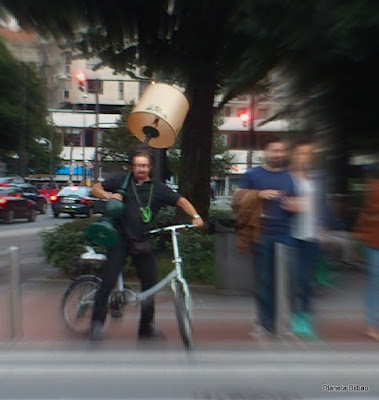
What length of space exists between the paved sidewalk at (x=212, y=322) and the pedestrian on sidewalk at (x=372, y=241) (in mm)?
205

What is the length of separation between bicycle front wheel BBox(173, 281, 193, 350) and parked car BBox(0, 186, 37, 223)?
58.9 ft

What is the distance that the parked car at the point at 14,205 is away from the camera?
878 inches

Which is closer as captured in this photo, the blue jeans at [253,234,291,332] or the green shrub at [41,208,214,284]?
the blue jeans at [253,234,291,332]

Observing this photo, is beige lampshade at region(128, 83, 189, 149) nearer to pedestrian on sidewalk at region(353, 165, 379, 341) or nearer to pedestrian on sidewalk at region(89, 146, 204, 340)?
pedestrian on sidewalk at region(89, 146, 204, 340)

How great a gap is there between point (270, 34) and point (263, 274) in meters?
2.67

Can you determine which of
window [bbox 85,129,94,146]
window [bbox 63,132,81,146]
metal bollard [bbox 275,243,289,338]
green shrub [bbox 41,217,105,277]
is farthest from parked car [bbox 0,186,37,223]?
window [bbox 63,132,81,146]

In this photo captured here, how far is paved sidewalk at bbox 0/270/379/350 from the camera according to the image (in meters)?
5.45

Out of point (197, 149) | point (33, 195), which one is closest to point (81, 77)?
point (33, 195)

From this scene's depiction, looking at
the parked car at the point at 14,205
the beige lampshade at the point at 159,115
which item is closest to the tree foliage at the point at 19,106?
the parked car at the point at 14,205

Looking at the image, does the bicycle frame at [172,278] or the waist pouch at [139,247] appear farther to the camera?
the waist pouch at [139,247]

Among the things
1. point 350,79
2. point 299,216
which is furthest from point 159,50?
point 299,216

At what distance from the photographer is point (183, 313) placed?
202 inches

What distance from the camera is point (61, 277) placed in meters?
8.93

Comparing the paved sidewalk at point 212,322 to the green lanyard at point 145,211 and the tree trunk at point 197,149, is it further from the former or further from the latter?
the tree trunk at point 197,149
